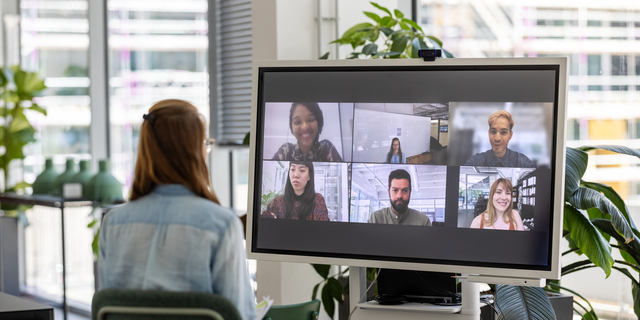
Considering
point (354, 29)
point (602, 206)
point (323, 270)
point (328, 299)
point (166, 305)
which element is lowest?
point (328, 299)

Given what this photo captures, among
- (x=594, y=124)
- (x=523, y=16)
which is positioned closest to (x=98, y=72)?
(x=523, y=16)

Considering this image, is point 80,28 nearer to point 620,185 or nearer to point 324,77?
point 324,77

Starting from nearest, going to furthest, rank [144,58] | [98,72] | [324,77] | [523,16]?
[324,77] < [523,16] < [144,58] < [98,72]

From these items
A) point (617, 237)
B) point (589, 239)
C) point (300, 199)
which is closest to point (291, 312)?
point (300, 199)

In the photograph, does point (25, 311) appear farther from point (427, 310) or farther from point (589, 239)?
point (589, 239)

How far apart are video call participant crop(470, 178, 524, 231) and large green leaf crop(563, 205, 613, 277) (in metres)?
0.36

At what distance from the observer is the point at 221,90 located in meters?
3.68

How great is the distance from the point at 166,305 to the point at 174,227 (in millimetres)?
204

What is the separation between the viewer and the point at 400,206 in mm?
1893

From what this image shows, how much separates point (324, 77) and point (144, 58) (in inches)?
112

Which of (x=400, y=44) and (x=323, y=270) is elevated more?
(x=400, y=44)

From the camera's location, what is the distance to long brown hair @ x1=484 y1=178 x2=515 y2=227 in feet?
5.88

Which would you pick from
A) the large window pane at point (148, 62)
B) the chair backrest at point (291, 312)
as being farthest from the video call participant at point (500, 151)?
the large window pane at point (148, 62)

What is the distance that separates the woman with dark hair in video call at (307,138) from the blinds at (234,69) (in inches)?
58.5
